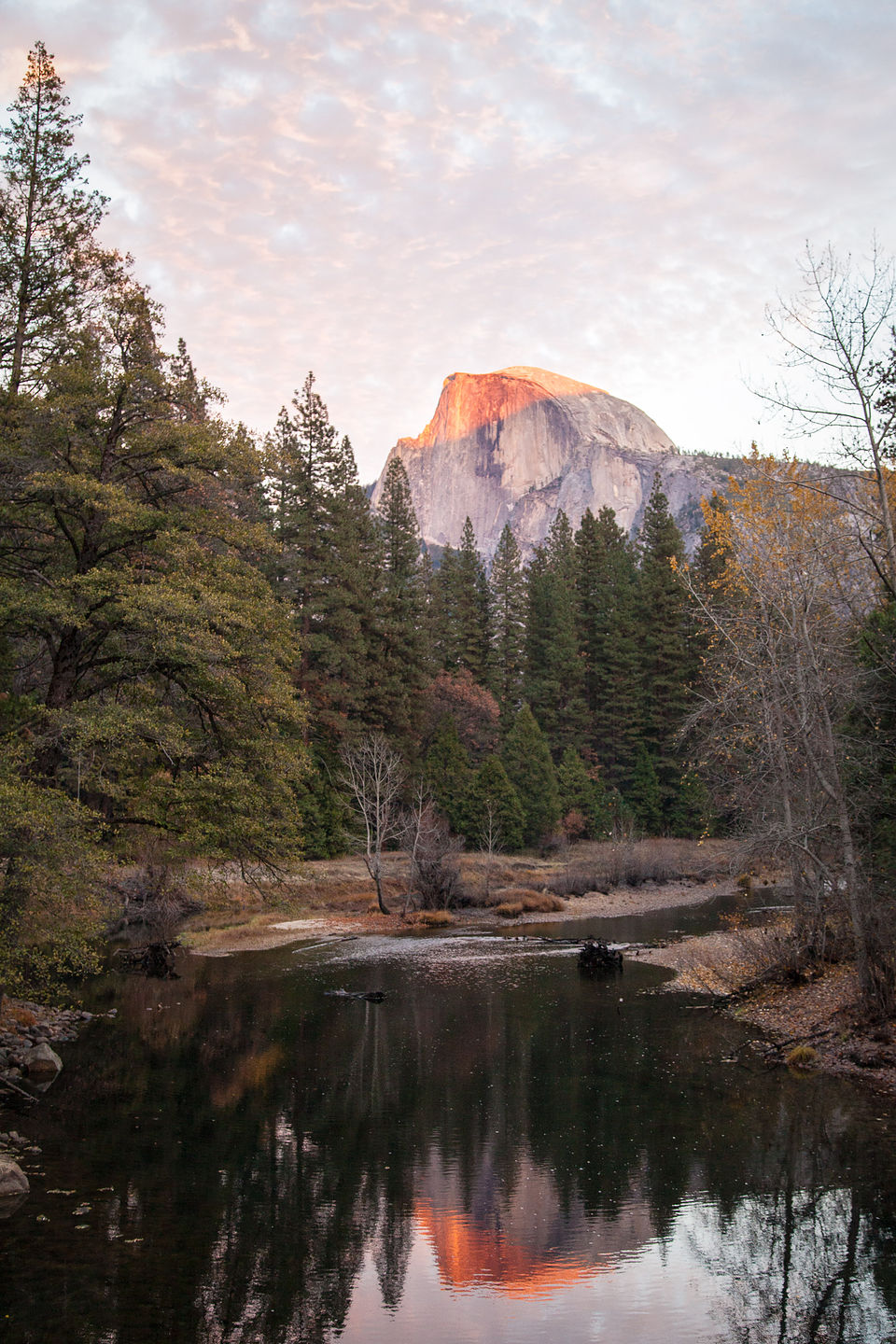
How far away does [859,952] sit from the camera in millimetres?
14500

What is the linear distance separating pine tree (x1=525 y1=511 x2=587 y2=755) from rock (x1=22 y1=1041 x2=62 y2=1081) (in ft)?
137

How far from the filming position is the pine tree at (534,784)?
157 ft

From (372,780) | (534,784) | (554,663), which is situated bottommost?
(534,784)

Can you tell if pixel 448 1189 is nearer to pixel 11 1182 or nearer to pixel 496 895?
pixel 11 1182

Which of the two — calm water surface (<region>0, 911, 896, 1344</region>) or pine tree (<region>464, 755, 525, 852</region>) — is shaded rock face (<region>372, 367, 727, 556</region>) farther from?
calm water surface (<region>0, 911, 896, 1344</region>)

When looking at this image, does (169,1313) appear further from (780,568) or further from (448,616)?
(448,616)

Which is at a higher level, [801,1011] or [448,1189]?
[448,1189]

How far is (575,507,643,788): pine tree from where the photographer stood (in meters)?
57.4

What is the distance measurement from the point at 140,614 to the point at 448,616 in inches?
1900

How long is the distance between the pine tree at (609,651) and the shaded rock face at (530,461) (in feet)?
353

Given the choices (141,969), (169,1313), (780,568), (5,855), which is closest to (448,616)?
(141,969)

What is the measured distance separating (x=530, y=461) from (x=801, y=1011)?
172 metres

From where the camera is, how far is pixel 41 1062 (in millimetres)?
15031

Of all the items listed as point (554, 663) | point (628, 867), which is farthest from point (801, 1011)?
point (554, 663)
